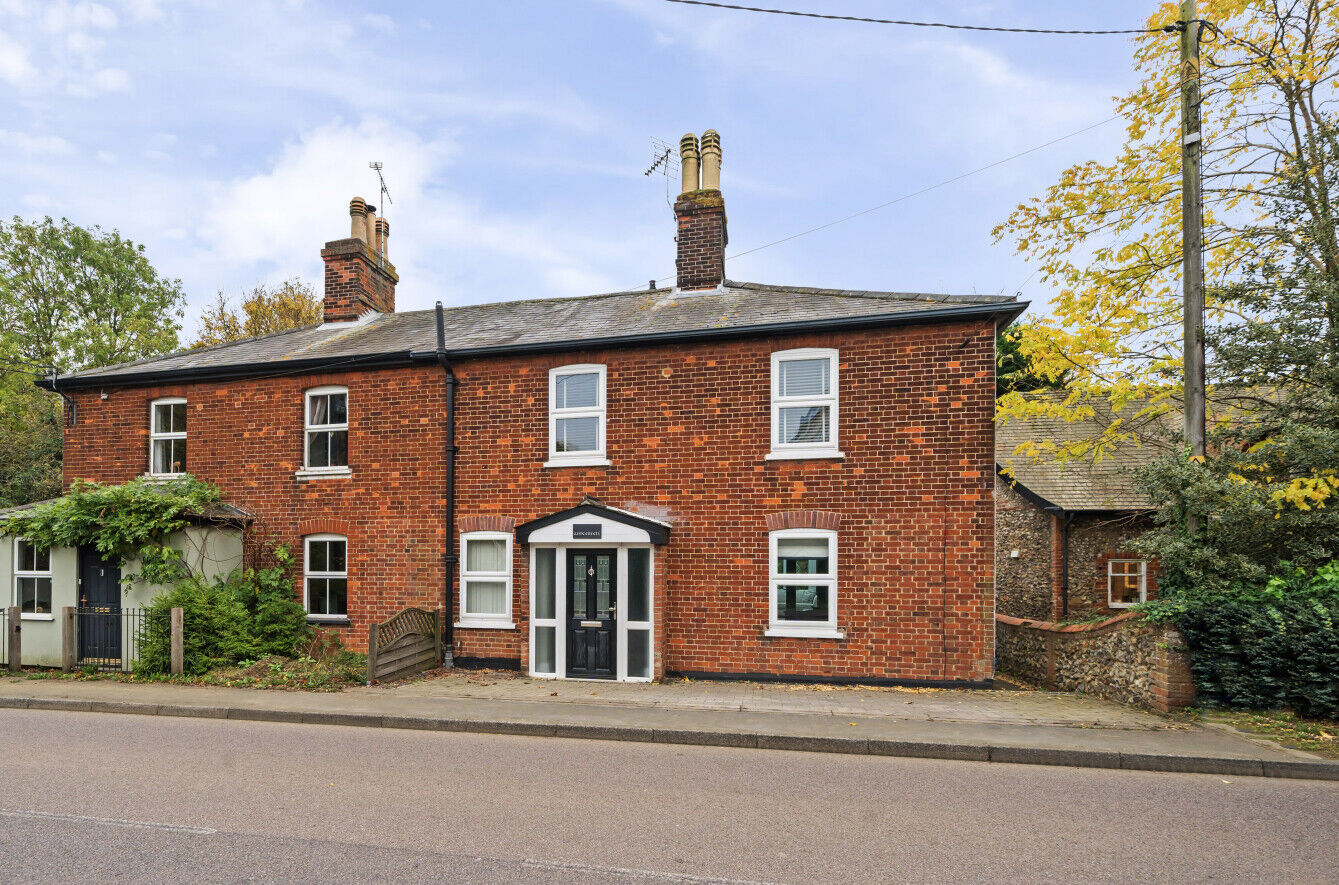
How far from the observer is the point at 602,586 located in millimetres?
11891

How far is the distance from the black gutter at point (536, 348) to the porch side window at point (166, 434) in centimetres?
51

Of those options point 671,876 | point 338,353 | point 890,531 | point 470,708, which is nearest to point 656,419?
point 890,531

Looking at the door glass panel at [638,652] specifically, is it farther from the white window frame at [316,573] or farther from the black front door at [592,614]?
the white window frame at [316,573]

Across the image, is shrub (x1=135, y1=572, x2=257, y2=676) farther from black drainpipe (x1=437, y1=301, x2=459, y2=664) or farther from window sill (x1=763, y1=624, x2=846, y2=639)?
window sill (x1=763, y1=624, x2=846, y2=639)

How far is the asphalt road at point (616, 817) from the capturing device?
15.5 feet

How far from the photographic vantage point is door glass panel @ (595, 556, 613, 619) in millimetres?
11828

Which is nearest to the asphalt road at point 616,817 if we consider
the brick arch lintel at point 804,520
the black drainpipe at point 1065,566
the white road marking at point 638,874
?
the white road marking at point 638,874

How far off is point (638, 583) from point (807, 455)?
3327mm

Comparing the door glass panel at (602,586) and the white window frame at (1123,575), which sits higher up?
the door glass panel at (602,586)

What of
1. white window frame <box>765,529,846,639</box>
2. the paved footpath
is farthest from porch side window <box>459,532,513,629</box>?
white window frame <box>765,529,846,639</box>

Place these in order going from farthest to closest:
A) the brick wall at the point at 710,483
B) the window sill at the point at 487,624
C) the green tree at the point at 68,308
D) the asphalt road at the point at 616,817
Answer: the green tree at the point at 68,308, the window sill at the point at 487,624, the brick wall at the point at 710,483, the asphalt road at the point at 616,817

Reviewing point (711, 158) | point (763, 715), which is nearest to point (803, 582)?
point (763, 715)

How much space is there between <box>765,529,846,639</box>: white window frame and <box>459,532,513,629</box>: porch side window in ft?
14.5

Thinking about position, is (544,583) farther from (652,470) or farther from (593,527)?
(652,470)
